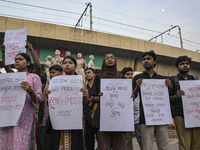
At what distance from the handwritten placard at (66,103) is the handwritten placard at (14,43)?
1.21 m

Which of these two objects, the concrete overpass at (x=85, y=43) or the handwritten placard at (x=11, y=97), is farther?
the concrete overpass at (x=85, y=43)

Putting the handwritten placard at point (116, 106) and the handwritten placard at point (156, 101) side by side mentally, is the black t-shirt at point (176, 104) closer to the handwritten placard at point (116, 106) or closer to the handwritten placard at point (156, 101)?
the handwritten placard at point (156, 101)

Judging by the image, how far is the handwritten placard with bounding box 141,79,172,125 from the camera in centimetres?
230

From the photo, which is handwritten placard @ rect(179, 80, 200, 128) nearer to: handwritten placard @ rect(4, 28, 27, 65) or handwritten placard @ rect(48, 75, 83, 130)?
handwritten placard @ rect(48, 75, 83, 130)

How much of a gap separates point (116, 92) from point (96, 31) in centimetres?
1019

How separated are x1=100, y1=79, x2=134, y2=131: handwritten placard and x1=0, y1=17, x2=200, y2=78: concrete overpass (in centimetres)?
931

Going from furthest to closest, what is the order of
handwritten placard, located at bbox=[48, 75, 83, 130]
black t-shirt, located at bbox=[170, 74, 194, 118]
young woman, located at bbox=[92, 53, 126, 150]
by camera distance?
black t-shirt, located at bbox=[170, 74, 194, 118] < young woman, located at bbox=[92, 53, 126, 150] < handwritten placard, located at bbox=[48, 75, 83, 130]

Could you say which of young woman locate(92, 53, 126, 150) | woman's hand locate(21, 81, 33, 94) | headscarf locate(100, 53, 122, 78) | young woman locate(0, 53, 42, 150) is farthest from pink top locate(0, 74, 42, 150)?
headscarf locate(100, 53, 122, 78)

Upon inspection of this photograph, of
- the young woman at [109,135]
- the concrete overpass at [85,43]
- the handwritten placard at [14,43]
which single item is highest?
the concrete overpass at [85,43]

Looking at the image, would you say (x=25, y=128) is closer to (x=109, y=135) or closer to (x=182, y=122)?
(x=109, y=135)

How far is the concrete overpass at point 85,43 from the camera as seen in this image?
1036cm

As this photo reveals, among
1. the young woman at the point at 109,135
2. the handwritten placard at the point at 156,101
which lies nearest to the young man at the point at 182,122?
the handwritten placard at the point at 156,101

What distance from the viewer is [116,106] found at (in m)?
2.23

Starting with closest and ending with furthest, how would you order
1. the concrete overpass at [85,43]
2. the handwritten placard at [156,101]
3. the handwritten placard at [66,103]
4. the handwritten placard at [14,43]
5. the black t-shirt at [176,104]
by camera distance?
the handwritten placard at [66,103]
the handwritten placard at [156,101]
the black t-shirt at [176,104]
the handwritten placard at [14,43]
the concrete overpass at [85,43]
